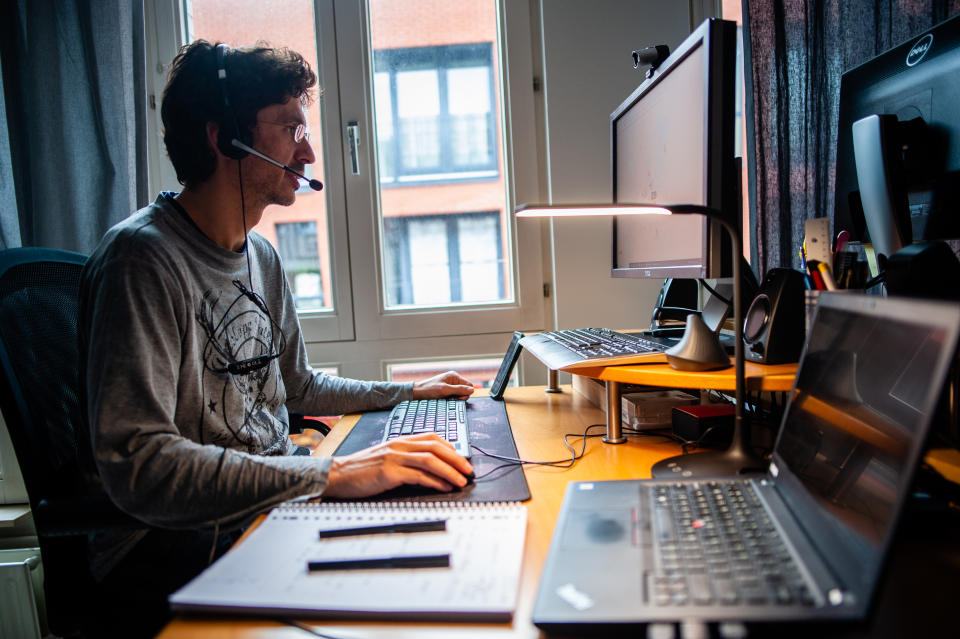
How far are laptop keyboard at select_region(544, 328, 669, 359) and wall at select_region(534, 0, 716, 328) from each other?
0.64 metres

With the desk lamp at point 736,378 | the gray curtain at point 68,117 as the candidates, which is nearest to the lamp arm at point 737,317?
the desk lamp at point 736,378

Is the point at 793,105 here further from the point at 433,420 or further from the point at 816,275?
the point at 433,420

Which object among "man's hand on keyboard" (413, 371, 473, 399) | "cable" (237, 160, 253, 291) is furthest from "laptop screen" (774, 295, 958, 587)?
"cable" (237, 160, 253, 291)

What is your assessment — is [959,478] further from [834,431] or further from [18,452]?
[18,452]

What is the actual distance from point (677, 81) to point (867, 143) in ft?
1.03

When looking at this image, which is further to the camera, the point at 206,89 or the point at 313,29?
the point at 313,29

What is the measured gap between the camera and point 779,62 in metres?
1.66

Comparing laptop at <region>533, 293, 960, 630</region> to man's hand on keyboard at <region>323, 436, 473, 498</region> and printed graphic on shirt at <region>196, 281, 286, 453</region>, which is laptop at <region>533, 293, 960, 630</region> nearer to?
man's hand on keyboard at <region>323, 436, 473, 498</region>

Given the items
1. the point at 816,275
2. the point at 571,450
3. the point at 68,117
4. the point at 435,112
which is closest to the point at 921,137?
the point at 816,275

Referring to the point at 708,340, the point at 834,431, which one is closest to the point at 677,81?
the point at 708,340

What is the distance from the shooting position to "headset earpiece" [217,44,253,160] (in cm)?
111

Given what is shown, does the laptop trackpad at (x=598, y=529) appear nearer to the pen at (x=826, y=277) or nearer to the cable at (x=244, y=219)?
the pen at (x=826, y=277)

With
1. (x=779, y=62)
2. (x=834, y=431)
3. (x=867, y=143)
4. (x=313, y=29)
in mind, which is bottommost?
(x=834, y=431)

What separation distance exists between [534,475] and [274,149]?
32.0 inches
